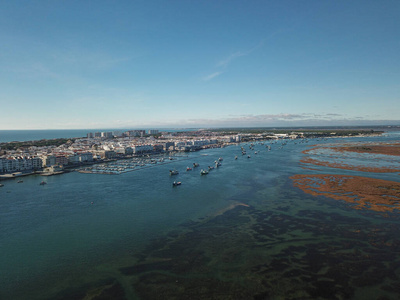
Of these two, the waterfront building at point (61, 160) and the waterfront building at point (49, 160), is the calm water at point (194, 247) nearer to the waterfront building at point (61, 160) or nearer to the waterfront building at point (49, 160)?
the waterfront building at point (49, 160)

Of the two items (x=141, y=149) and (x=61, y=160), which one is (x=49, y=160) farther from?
(x=141, y=149)

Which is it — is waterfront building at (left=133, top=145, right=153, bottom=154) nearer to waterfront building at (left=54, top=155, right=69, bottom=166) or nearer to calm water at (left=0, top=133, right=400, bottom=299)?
waterfront building at (left=54, top=155, right=69, bottom=166)

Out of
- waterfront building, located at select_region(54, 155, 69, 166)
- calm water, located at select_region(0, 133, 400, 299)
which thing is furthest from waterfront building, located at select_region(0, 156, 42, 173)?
calm water, located at select_region(0, 133, 400, 299)

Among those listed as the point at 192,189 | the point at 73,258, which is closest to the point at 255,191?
the point at 192,189

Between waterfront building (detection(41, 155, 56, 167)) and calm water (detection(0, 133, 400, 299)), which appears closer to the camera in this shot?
calm water (detection(0, 133, 400, 299))

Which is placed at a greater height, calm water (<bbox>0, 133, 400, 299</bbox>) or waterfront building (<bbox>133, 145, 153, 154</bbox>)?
waterfront building (<bbox>133, 145, 153, 154</bbox>)

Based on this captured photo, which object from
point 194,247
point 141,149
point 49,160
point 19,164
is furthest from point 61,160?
point 194,247

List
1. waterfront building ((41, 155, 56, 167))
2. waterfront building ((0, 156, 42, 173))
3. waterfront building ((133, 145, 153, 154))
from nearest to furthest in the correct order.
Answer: waterfront building ((0, 156, 42, 173)) → waterfront building ((41, 155, 56, 167)) → waterfront building ((133, 145, 153, 154))

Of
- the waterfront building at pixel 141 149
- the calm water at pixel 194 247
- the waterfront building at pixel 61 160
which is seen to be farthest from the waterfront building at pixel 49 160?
the waterfront building at pixel 141 149
